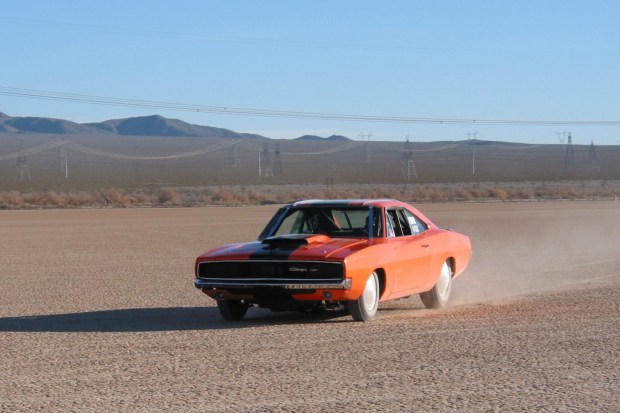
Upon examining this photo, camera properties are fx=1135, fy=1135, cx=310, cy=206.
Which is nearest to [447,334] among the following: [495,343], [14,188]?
[495,343]

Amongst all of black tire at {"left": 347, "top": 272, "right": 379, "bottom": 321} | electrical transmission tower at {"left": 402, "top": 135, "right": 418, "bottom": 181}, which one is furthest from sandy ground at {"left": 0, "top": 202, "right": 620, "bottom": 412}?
electrical transmission tower at {"left": 402, "top": 135, "right": 418, "bottom": 181}

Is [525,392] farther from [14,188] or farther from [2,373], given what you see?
[14,188]

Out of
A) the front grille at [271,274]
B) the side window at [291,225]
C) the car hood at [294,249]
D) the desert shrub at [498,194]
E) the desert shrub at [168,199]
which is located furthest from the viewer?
the desert shrub at [498,194]

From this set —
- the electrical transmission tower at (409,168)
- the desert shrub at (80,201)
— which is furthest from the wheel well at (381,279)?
the electrical transmission tower at (409,168)

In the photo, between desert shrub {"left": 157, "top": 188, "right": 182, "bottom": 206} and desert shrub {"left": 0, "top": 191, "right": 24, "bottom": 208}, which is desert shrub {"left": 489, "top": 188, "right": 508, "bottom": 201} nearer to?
desert shrub {"left": 157, "top": 188, "right": 182, "bottom": 206}

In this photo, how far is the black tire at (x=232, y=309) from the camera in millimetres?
12999

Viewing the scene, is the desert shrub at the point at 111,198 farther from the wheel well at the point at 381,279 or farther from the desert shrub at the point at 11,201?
the wheel well at the point at 381,279

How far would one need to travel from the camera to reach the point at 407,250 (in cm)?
1338

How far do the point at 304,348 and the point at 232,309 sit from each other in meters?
2.53

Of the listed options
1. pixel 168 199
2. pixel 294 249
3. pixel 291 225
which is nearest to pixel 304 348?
pixel 294 249

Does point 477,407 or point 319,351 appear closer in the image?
point 477,407

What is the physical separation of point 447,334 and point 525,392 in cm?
315

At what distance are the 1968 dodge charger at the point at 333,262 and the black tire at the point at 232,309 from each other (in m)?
0.01

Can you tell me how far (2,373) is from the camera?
9516mm
